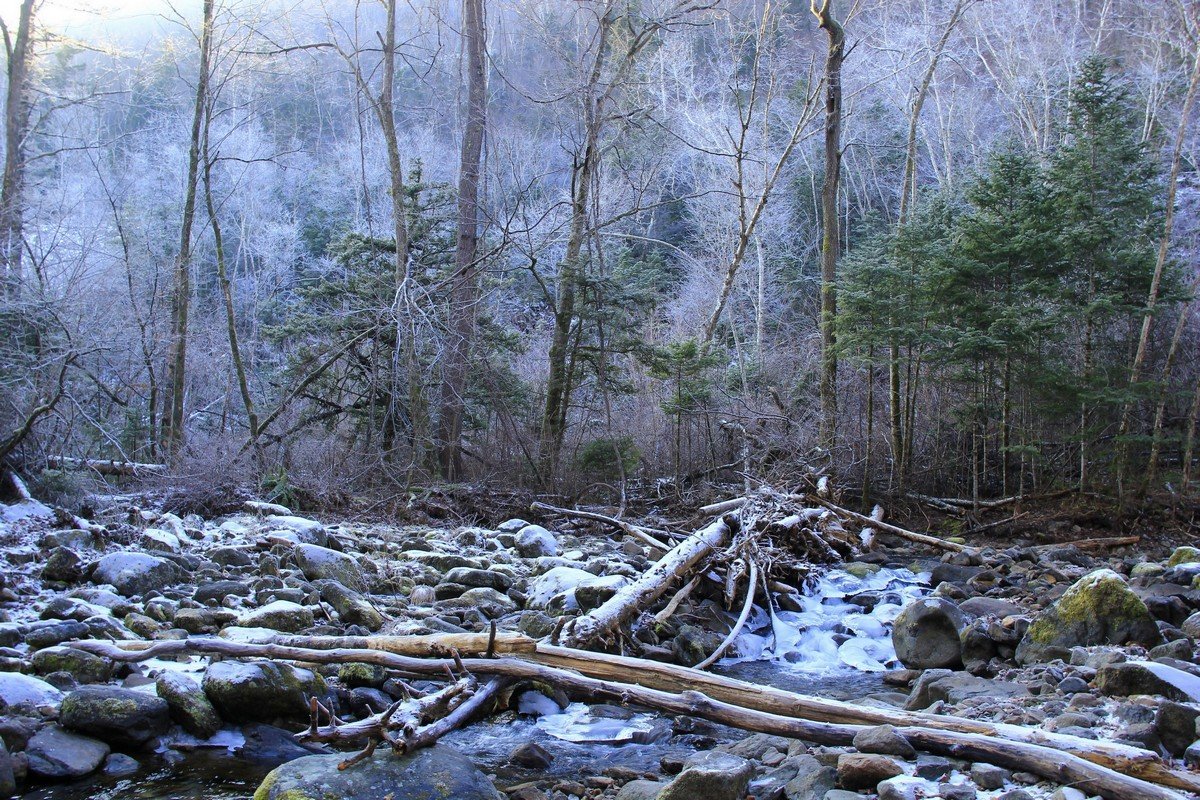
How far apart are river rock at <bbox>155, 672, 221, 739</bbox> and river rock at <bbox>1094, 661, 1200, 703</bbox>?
4.87m

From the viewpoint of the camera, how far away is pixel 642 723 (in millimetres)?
5258

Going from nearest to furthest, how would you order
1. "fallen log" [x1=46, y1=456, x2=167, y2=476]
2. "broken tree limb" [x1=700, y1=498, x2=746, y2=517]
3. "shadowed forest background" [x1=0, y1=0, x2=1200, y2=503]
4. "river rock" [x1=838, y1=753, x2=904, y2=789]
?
"river rock" [x1=838, y1=753, x2=904, y2=789]
"fallen log" [x1=46, y1=456, x2=167, y2=476]
"broken tree limb" [x1=700, y1=498, x2=746, y2=517]
"shadowed forest background" [x1=0, y1=0, x2=1200, y2=503]

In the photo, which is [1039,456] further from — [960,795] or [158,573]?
[158,573]

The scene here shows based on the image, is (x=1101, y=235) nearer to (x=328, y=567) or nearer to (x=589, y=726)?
(x=589, y=726)

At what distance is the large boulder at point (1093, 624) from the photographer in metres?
5.91

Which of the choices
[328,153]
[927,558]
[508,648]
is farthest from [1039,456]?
[328,153]

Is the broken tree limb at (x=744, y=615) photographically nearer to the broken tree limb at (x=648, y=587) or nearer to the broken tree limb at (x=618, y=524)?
the broken tree limb at (x=648, y=587)

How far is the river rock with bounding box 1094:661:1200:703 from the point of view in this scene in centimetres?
459

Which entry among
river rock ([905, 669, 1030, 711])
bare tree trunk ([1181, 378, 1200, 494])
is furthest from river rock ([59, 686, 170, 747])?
bare tree trunk ([1181, 378, 1200, 494])

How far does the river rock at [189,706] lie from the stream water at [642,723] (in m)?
0.17

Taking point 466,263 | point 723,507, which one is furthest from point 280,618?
point 466,263

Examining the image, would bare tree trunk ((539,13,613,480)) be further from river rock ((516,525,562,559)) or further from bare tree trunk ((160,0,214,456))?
bare tree trunk ((160,0,214,456))

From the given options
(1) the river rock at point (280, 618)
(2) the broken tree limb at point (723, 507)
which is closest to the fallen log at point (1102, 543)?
(2) the broken tree limb at point (723, 507)

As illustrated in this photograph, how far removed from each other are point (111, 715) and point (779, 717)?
3302 mm
